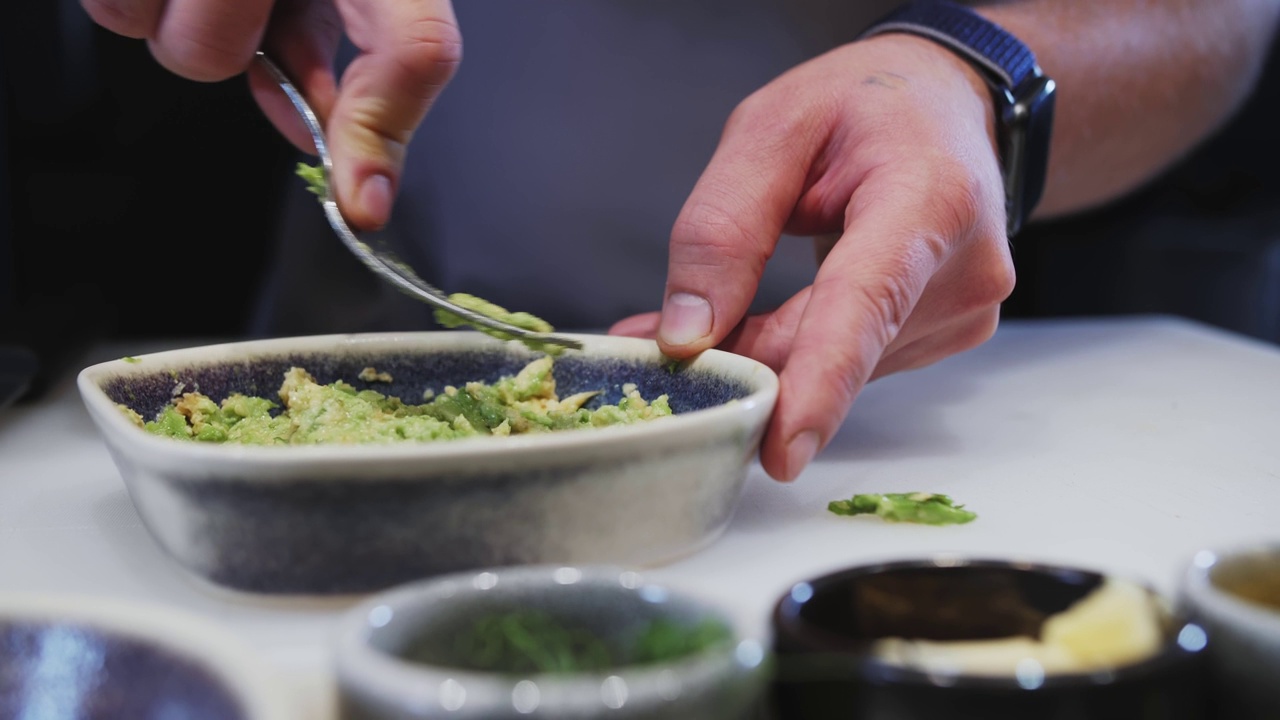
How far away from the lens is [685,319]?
52.1 inches

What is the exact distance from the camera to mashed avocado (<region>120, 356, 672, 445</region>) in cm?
115

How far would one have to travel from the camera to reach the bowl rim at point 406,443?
846 millimetres

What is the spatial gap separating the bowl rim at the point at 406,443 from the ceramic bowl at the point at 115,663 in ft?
0.56

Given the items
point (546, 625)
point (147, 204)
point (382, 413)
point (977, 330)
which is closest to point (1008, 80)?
point (977, 330)

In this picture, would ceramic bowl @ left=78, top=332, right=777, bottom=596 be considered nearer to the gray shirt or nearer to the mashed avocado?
the mashed avocado

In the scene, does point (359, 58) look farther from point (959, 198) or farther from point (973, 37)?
point (973, 37)

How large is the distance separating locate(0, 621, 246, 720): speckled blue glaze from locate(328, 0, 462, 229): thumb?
2.51 ft

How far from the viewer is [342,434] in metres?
1.12

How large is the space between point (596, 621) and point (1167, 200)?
129 inches

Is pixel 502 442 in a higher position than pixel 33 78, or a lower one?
higher

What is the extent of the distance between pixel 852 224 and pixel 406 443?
25.6 inches

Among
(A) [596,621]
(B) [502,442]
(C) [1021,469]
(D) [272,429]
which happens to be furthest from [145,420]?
(C) [1021,469]

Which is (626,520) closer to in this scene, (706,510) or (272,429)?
(706,510)

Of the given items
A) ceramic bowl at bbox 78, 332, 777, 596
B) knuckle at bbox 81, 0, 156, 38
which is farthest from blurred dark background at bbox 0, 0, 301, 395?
ceramic bowl at bbox 78, 332, 777, 596
